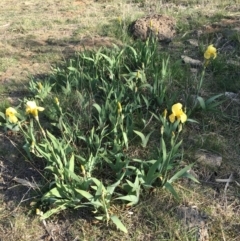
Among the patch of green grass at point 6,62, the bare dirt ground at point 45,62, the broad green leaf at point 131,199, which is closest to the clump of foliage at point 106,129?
the broad green leaf at point 131,199

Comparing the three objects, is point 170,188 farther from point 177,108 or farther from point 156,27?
point 156,27

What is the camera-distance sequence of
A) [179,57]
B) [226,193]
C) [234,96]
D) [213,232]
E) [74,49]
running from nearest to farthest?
[213,232] → [226,193] → [234,96] → [179,57] → [74,49]

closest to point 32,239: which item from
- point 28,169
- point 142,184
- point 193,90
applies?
point 28,169

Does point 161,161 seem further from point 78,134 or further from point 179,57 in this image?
point 179,57

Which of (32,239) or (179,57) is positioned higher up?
(179,57)

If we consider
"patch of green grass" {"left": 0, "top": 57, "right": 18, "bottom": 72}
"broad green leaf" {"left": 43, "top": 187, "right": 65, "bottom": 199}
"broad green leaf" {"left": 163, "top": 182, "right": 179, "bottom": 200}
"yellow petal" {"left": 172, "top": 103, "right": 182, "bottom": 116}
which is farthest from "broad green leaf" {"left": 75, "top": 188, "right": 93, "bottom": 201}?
"patch of green grass" {"left": 0, "top": 57, "right": 18, "bottom": 72}

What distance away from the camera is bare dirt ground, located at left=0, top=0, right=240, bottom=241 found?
7.63ft

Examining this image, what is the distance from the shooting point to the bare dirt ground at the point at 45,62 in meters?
2.33

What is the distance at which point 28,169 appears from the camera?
2732 millimetres

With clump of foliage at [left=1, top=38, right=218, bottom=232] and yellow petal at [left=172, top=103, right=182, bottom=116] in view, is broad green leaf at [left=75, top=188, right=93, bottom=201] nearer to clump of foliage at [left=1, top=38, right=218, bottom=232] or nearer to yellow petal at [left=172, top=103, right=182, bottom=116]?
clump of foliage at [left=1, top=38, right=218, bottom=232]

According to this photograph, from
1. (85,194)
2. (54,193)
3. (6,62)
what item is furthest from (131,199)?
(6,62)

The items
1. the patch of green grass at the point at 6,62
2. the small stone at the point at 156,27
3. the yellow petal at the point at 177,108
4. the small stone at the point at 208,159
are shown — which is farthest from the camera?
the small stone at the point at 156,27

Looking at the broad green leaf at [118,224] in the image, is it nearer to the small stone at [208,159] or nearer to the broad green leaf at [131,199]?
the broad green leaf at [131,199]

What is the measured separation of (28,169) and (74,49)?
6.19 feet
